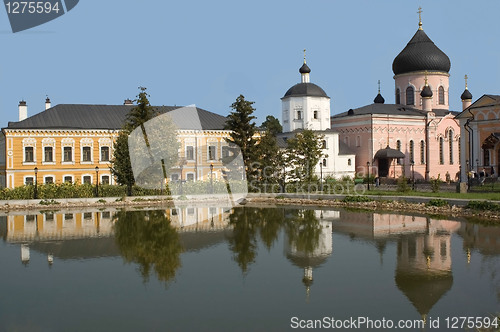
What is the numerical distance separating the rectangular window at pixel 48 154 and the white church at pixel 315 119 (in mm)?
18488

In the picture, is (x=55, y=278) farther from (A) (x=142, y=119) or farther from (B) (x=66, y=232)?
(A) (x=142, y=119)

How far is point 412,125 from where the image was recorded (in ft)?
162

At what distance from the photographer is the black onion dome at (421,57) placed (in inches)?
2019

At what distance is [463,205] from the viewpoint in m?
24.5

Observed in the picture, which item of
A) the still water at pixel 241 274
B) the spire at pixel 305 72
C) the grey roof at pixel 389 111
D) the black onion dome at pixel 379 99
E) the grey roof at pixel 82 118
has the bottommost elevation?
the still water at pixel 241 274

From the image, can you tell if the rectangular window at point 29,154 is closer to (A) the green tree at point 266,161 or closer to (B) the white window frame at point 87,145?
(B) the white window frame at point 87,145

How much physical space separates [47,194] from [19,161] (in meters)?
7.86

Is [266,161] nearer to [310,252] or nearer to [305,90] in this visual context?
[305,90]

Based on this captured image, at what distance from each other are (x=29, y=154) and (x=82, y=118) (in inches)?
183

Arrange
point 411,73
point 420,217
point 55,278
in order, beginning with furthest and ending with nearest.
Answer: point 411,73 < point 420,217 < point 55,278

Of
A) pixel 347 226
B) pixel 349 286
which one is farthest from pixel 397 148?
pixel 349 286

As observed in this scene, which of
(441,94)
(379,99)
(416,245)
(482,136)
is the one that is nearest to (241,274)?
(416,245)

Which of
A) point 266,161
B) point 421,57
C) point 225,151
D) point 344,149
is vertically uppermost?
point 421,57

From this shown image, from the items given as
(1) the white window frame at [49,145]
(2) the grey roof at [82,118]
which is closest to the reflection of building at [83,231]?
(1) the white window frame at [49,145]
